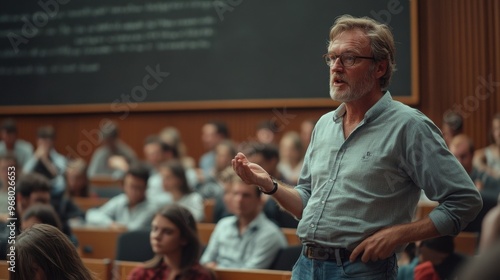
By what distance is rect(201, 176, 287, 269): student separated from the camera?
3.66 metres

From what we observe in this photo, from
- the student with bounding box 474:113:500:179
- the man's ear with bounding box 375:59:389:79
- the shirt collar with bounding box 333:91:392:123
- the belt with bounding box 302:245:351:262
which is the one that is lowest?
the student with bounding box 474:113:500:179

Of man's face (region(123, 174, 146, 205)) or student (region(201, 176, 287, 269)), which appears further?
man's face (region(123, 174, 146, 205))

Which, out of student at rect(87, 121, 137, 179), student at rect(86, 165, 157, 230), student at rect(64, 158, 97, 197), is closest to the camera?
student at rect(86, 165, 157, 230)

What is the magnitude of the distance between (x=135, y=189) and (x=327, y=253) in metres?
3.08

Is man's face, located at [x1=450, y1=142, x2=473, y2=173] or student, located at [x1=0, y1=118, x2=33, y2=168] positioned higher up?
man's face, located at [x1=450, y1=142, x2=473, y2=173]

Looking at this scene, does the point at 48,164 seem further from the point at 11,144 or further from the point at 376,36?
the point at 376,36

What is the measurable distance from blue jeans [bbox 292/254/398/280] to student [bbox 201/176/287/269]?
1665mm

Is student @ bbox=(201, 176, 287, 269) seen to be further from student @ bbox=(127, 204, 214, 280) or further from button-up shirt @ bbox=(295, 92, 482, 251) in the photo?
button-up shirt @ bbox=(295, 92, 482, 251)

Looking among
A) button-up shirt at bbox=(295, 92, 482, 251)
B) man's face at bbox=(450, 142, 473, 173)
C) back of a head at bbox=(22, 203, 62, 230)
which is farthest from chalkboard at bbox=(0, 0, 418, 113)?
button-up shirt at bbox=(295, 92, 482, 251)

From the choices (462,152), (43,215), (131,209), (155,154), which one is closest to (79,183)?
(155,154)

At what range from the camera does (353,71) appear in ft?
6.55

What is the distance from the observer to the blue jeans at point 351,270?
189 centimetres

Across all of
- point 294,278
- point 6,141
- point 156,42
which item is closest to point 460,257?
point 294,278

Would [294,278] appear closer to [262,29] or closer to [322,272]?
[322,272]
